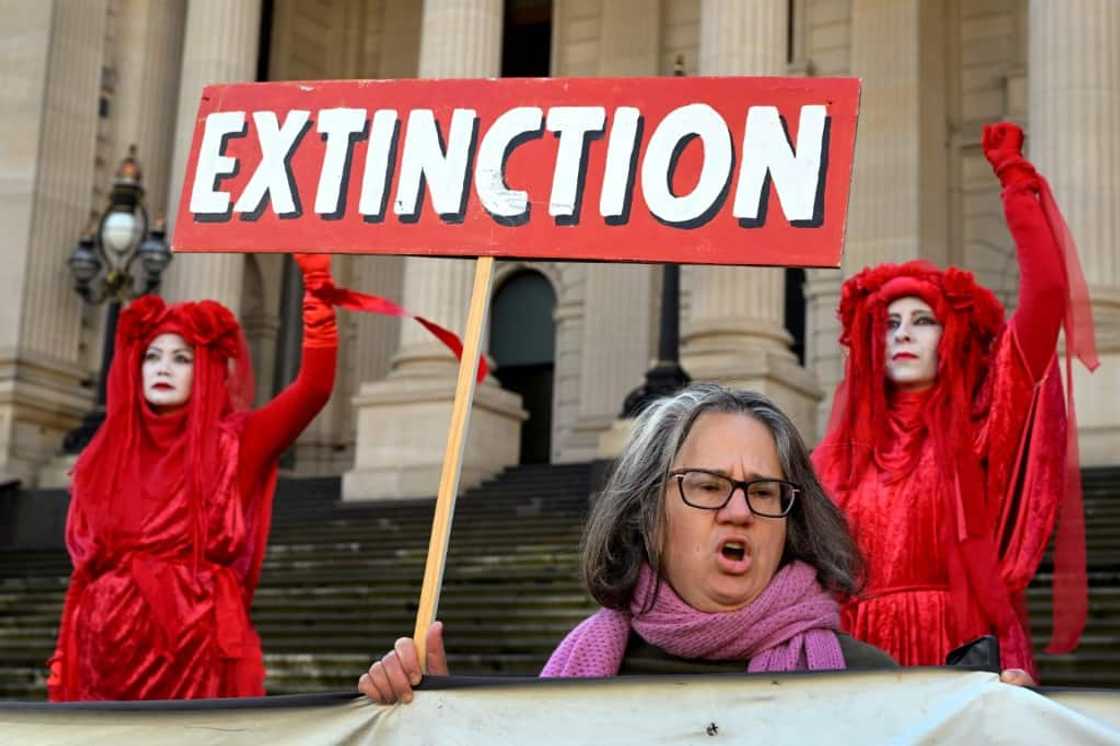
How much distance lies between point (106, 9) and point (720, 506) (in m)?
20.3

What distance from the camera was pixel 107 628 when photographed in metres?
7.23

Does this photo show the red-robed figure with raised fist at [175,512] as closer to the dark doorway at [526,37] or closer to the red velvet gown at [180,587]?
the red velvet gown at [180,587]

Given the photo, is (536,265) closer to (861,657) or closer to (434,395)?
(434,395)

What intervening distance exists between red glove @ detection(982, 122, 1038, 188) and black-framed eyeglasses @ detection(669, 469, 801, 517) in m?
2.86

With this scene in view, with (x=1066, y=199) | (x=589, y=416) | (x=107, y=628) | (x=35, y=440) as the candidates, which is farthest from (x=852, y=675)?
(x=589, y=416)

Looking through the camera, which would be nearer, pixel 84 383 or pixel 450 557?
pixel 450 557

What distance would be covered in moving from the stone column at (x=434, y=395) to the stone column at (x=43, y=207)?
369cm

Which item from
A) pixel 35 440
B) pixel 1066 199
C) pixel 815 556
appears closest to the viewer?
pixel 815 556

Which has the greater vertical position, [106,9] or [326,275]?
[106,9]

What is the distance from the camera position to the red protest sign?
397 centimetres

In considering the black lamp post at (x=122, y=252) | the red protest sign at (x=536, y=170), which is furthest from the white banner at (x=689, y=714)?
the black lamp post at (x=122, y=252)

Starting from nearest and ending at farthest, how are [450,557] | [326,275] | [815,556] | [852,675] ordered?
1. [852,675]
2. [815,556]
3. [326,275]
4. [450,557]

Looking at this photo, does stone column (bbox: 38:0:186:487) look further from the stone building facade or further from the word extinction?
the word extinction

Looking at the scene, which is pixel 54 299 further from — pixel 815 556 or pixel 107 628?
pixel 815 556
